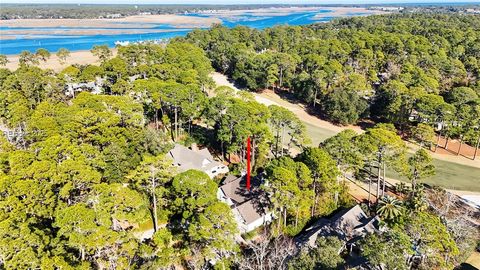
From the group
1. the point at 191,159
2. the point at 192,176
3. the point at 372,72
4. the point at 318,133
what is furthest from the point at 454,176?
the point at 372,72

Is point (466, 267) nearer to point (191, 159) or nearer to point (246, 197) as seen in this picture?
point (246, 197)

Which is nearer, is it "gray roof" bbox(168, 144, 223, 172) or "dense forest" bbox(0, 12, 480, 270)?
"dense forest" bbox(0, 12, 480, 270)

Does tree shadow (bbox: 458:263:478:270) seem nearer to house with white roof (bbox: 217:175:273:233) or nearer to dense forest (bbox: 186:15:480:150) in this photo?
house with white roof (bbox: 217:175:273:233)

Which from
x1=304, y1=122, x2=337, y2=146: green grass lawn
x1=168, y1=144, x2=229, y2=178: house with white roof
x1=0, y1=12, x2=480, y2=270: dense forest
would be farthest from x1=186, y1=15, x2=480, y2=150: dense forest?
x1=168, y1=144, x2=229, y2=178: house with white roof

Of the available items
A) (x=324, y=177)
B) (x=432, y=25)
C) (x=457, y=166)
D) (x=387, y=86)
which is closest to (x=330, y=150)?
(x=324, y=177)

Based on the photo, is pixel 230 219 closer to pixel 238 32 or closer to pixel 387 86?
pixel 387 86

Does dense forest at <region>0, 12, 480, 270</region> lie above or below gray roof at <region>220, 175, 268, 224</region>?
above
